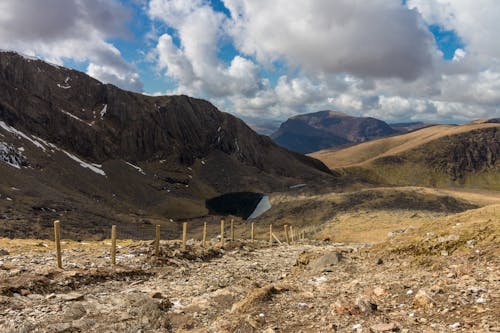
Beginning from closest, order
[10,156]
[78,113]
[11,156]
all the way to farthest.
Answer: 1. [10,156]
2. [11,156]
3. [78,113]

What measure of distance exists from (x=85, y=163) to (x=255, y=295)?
5994 inches

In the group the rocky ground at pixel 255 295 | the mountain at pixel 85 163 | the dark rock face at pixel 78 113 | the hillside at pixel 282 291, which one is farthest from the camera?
the dark rock face at pixel 78 113

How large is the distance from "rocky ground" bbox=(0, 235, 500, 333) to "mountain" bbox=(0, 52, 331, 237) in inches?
2148

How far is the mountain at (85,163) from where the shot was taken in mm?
91562

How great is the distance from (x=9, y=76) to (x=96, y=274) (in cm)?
17834

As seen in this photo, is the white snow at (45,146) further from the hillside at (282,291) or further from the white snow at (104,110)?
the hillside at (282,291)

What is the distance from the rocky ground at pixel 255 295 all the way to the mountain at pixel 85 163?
179 ft

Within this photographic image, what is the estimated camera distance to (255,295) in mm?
13273

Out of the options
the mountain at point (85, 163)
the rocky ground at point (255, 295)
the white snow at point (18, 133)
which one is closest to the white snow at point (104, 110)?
the mountain at point (85, 163)

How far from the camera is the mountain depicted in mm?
91562

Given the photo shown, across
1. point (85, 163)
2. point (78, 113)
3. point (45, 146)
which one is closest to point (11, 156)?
point (45, 146)

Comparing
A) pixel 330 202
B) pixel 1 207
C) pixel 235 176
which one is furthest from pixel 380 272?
pixel 235 176

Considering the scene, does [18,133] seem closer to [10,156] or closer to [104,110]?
[10,156]

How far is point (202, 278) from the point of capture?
20250 millimetres
